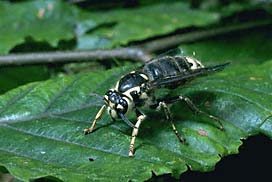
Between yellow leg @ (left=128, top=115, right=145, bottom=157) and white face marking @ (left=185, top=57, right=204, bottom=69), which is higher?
white face marking @ (left=185, top=57, right=204, bottom=69)

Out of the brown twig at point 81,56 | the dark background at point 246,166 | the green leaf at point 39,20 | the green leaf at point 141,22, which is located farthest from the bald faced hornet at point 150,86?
the green leaf at point 39,20

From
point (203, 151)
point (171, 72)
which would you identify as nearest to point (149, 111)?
point (171, 72)

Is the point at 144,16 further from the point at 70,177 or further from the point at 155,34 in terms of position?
the point at 70,177

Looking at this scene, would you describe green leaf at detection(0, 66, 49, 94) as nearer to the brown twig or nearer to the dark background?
the brown twig

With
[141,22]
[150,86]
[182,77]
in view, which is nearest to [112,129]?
[150,86]

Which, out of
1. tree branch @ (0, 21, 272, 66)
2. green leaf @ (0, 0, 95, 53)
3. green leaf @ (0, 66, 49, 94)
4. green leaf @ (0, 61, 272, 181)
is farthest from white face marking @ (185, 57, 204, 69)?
green leaf @ (0, 0, 95, 53)
